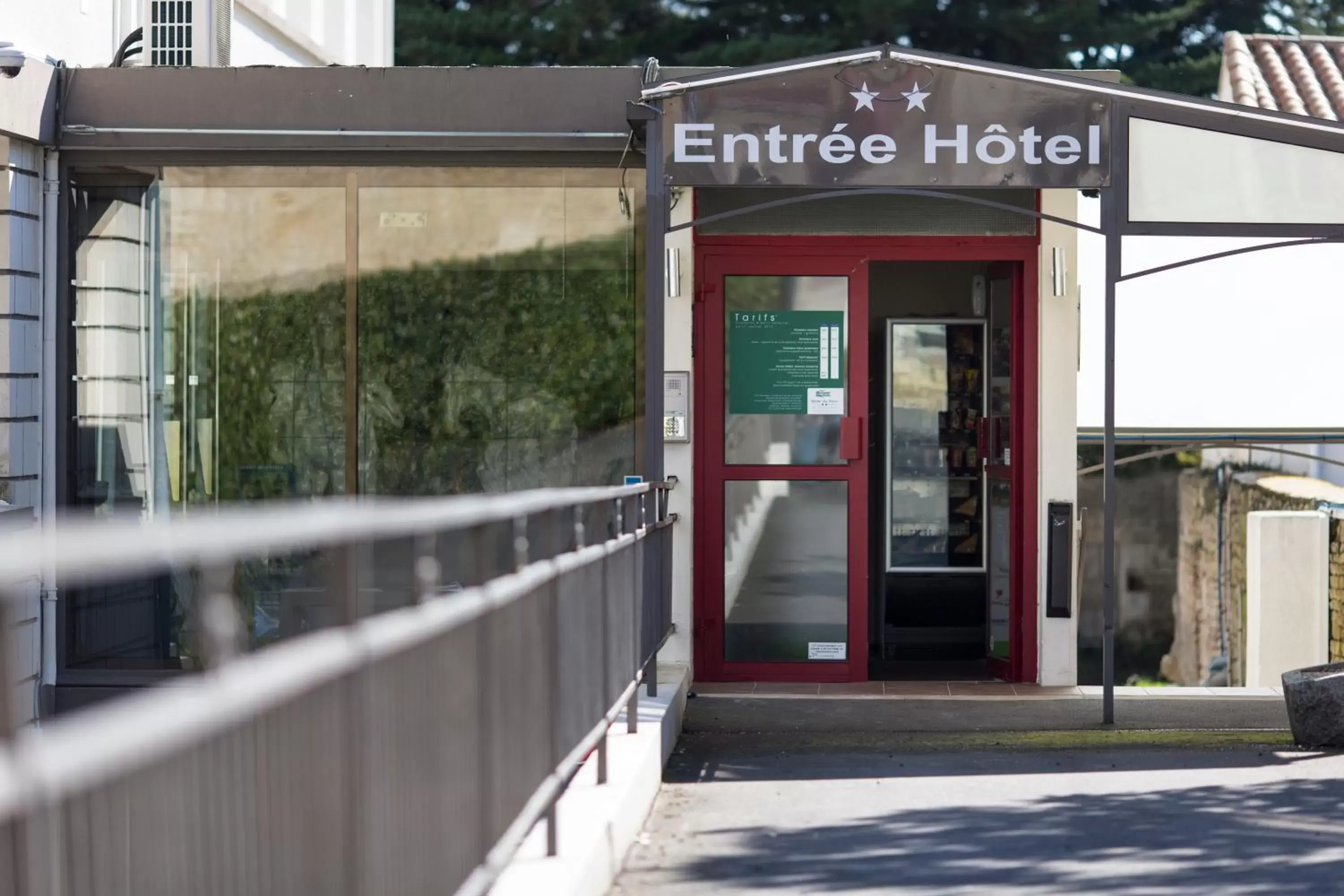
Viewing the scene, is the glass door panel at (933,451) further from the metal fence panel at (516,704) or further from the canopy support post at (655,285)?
the metal fence panel at (516,704)

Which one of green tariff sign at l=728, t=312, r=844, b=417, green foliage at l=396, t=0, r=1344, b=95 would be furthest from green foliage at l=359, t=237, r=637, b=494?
green foliage at l=396, t=0, r=1344, b=95

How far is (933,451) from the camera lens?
1067 cm

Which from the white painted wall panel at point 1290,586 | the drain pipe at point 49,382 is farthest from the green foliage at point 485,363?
the white painted wall panel at point 1290,586

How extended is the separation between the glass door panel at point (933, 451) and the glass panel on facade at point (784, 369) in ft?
5.28

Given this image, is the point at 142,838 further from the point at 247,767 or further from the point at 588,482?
the point at 588,482

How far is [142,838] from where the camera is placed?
1.68 meters

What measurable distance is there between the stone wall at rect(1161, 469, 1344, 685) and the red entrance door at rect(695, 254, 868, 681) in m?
6.50

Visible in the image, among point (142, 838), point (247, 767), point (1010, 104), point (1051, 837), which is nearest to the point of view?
point (142, 838)

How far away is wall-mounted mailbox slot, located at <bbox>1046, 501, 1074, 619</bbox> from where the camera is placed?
883 centimetres

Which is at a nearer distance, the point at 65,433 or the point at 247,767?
the point at 247,767

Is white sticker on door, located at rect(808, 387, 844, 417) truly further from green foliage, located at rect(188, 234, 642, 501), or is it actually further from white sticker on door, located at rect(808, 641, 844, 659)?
white sticker on door, located at rect(808, 641, 844, 659)

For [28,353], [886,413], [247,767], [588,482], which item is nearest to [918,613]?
[886,413]

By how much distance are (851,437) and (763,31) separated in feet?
61.0

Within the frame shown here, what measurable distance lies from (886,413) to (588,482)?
257 cm
